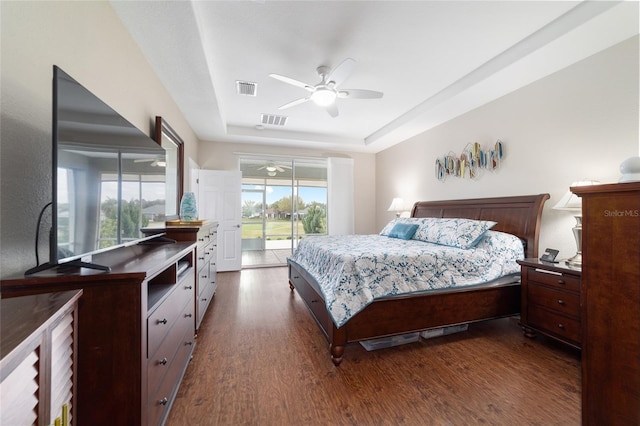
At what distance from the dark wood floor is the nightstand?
17 centimetres

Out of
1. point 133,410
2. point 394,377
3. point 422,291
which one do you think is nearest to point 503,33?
point 422,291

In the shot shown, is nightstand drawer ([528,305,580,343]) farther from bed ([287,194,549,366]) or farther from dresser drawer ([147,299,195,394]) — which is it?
Result: dresser drawer ([147,299,195,394])

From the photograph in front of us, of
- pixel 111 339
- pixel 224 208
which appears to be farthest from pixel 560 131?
pixel 224 208

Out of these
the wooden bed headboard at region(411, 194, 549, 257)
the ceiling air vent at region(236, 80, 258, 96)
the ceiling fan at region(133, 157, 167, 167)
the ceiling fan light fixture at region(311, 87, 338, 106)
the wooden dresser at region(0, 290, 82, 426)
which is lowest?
the wooden dresser at region(0, 290, 82, 426)

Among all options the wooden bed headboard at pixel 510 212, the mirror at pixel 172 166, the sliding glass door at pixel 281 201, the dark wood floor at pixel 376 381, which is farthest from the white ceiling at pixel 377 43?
the dark wood floor at pixel 376 381

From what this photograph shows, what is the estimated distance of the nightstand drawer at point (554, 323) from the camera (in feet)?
6.46

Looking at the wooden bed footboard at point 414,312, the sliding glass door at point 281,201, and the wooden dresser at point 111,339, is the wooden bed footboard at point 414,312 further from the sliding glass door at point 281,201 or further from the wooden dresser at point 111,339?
the sliding glass door at point 281,201

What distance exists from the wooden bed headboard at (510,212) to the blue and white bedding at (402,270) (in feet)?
0.42

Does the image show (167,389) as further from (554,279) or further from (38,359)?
(554,279)

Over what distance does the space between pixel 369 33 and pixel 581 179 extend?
7.78 feet

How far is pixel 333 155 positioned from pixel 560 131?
3.86 metres

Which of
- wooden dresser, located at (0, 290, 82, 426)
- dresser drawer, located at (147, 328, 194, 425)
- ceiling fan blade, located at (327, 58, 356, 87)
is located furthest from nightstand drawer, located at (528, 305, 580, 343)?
wooden dresser, located at (0, 290, 82, 426)

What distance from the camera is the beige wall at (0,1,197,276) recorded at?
0.97 metres

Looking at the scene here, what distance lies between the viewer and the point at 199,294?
2.39m
